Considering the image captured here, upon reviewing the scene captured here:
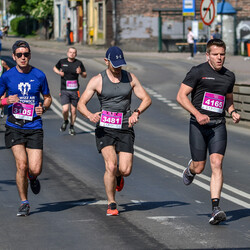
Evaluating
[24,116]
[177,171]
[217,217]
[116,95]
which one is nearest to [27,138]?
[24,116]

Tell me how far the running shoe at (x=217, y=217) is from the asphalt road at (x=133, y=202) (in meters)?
0.08

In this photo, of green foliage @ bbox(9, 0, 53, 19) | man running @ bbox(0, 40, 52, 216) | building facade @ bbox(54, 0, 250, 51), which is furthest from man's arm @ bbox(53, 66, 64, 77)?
green foliage @ bbox(9, 0, 53, 19)

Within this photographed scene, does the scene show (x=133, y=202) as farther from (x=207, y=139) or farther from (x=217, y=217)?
(x=217, y=217)

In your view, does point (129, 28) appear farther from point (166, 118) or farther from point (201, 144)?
point (201, 144)

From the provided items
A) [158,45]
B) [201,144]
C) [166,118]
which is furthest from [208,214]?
[158,45]

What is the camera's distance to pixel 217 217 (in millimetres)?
8922

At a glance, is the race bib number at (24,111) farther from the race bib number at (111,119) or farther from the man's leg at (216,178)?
the man's leg at (216,178)

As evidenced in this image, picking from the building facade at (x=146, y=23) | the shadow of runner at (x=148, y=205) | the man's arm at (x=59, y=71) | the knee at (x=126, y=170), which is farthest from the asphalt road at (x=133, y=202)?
the building facade at (x=146, y=23)

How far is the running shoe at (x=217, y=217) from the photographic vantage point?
29.2 ft

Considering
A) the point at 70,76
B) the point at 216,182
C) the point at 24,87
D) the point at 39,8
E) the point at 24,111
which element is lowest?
the point at 216,182

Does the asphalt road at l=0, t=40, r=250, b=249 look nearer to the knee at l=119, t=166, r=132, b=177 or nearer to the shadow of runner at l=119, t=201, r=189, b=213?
the shadow of runner at l=119, t=201, r=189, b=213

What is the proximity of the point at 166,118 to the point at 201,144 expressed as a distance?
1474cm

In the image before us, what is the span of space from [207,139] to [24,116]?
6.95ft

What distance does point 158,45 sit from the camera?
56.4m
